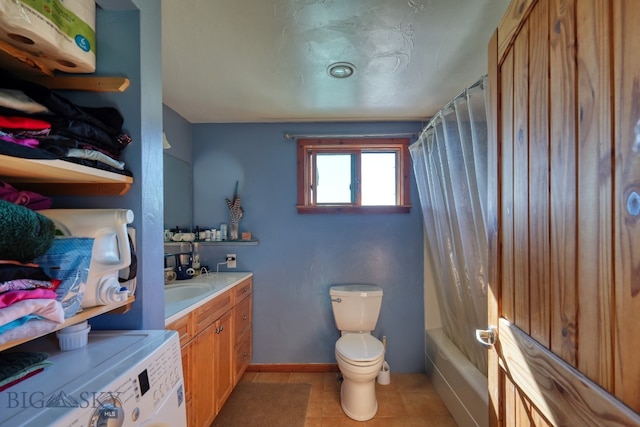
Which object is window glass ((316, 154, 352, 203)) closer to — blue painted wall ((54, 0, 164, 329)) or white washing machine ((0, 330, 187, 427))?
blue painted wall ((54, 0, 164, 329))

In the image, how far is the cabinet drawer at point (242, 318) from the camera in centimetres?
204

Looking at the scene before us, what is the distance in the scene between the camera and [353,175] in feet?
8.13

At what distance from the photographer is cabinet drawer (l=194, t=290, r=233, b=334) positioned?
148cm

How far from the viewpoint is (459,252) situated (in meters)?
1.76

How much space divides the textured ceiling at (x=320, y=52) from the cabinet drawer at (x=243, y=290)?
1.45 meters

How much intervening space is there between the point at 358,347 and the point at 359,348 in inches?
0.6

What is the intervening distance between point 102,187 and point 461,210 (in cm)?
176

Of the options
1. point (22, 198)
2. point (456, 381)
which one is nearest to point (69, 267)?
point (22, 198)

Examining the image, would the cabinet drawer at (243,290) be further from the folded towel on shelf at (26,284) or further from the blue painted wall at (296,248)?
the folded towel on shelf at (26,284)

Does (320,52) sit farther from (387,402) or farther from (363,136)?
(387,402)

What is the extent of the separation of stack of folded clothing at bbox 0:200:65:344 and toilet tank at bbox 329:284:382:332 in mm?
1799

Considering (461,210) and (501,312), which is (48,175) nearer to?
(501,312)

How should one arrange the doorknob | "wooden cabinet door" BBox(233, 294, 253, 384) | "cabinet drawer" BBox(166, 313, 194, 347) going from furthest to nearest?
"wooden cabinet door" BBox(233, 294, 253, 384) → "cabinet drawer" BBox(166, 313, 194, 347) → the doorknob

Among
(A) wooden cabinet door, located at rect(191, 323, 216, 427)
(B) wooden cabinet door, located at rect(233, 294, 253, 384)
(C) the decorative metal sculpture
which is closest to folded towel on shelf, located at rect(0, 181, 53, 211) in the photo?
(A) wooden cabinet door, located at rect(191, 323, 216, 427)
